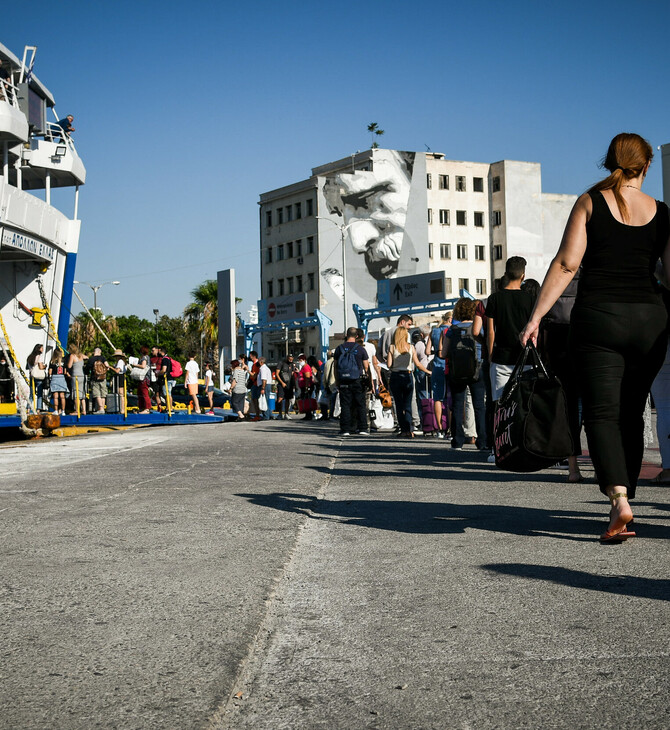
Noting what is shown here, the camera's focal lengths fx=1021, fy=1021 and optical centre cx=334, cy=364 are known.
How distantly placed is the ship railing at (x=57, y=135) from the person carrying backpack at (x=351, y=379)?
18.6 metres

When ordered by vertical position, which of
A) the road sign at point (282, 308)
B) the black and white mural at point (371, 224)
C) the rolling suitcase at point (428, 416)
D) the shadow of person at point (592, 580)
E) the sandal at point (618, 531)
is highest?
the black and white mural at point (371, 224)

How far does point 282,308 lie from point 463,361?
162 ft

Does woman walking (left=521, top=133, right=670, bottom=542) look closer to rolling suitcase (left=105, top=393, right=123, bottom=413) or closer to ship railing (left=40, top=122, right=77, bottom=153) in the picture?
rolling suitcase (left=105, top=393, right=123, bottom=413)

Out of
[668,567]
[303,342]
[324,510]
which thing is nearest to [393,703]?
[668,567]

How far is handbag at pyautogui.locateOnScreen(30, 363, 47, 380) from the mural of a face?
198 feet

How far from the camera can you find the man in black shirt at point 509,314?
8729 mm

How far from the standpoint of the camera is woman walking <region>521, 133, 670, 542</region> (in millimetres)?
4938

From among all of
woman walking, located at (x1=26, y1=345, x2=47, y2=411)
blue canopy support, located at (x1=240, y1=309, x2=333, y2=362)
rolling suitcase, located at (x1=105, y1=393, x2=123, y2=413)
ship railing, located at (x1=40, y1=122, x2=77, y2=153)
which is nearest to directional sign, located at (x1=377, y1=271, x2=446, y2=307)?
blue canopy support, located at (x1=240, y1=309, x2=333, y2=362)

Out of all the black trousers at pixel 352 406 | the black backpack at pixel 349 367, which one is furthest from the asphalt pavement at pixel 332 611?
the black trousers at pixel 352 406

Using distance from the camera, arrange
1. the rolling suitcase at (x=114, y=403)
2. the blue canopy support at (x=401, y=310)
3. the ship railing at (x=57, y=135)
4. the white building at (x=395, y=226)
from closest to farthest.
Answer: the rolling suitcase at (x=114, y=403) < the ship railing at (x=57, y=135) < the blue canopy support at (x=401, y=310) < the white building at (x=395, y=226)

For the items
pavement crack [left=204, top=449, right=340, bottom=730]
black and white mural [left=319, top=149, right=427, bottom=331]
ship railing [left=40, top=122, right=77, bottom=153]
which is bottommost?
pavement crack [left=204, top=449, right=340, bottom=730]

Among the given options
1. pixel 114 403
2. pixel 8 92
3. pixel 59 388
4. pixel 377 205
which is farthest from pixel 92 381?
pixel 377 205

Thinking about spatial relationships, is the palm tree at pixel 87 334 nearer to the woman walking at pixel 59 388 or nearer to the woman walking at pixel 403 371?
the woman walking at pixel 59 388

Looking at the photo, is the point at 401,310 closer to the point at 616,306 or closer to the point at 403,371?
the point at 403,371
